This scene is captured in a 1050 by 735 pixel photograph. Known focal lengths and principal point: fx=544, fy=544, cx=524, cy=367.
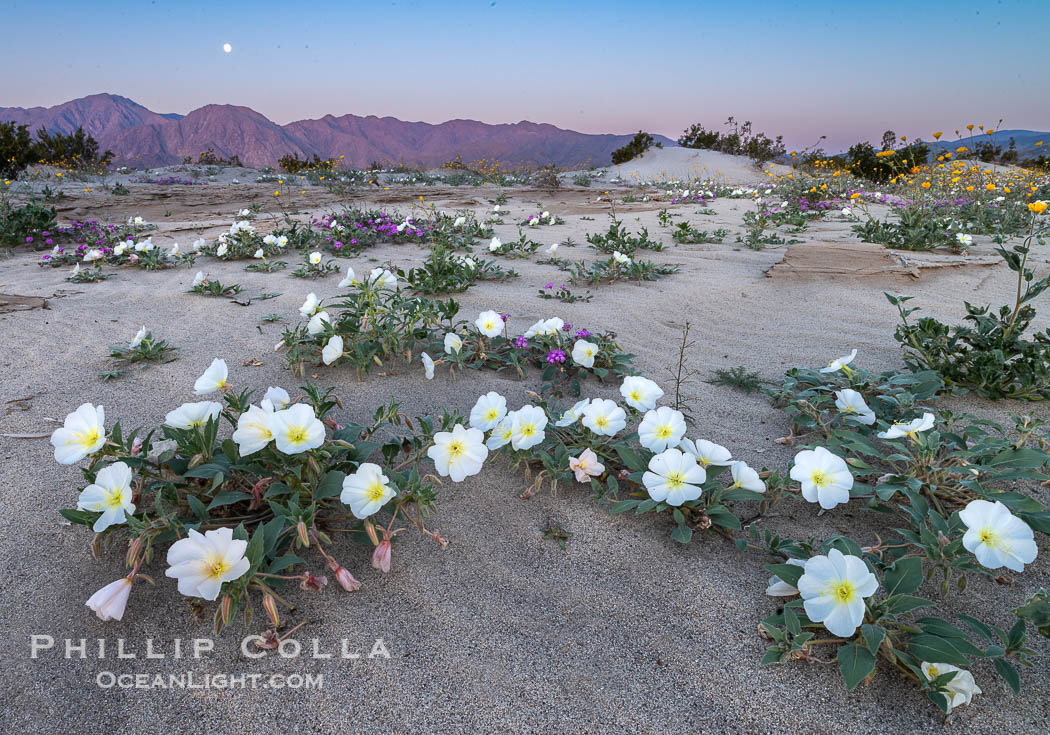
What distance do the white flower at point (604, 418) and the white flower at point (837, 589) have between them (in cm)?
78

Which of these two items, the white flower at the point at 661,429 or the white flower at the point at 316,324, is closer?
the white flower at the point at 661,429

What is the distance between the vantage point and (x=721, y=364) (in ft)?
10.3

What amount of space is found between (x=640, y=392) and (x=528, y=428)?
0.50m

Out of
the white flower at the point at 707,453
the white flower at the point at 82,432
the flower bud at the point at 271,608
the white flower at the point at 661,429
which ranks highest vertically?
the white flower at the point at 82,432

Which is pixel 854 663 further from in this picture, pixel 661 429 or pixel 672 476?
pixel 661 429

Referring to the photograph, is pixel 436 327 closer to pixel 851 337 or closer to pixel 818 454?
pixel 818 454

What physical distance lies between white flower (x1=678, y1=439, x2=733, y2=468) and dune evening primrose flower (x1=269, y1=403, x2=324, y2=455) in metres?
1.15

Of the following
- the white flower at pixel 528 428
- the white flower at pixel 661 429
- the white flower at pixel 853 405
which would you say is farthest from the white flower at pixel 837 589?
Answer: the white flower at pixel 853 405

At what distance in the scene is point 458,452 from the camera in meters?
1.70

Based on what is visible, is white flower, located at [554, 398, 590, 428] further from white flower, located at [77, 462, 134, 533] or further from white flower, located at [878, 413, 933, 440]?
white flower, located at [77, 462, 134, 533]

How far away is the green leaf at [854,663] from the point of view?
116 centimetres

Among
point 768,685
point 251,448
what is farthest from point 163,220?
point 768,685

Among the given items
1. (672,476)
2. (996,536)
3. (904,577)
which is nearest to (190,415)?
(672,476)

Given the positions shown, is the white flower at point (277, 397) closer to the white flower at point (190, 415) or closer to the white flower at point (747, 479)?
the white flower at point (190, 415)
